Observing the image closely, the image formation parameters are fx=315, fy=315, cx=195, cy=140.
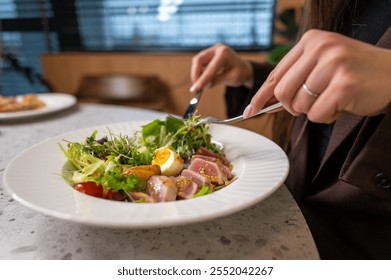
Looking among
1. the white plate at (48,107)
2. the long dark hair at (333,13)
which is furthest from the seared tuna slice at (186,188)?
the white plate at (48,107)

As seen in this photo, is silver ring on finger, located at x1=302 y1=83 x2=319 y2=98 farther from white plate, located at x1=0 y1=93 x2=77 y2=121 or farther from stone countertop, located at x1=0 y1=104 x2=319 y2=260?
white plate, located at x1=0 y1=93 x2=77 y2=121

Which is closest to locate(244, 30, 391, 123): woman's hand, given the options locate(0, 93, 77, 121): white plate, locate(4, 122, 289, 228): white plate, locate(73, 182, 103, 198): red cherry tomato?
locate(4, 122, 289, 228): white plate

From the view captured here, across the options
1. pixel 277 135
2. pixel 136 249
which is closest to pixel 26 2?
pixel 277 135

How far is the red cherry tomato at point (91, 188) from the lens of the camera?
0.61 m

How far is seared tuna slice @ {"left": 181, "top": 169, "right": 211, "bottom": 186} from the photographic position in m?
0.67

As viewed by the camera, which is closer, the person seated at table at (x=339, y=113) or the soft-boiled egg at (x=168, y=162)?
the person seated at table at (x=339, y=113)

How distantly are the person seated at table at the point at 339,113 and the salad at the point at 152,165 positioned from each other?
162 mm

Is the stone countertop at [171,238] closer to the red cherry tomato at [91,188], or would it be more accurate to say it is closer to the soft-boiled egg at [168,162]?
the red cherry tomato at [91,188]

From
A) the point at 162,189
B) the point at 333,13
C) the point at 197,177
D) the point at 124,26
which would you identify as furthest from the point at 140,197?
the point at 124,26

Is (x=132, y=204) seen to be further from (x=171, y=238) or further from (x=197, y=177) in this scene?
(x=197, y=177)

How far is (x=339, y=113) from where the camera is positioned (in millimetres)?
574

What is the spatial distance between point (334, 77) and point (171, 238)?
389mm

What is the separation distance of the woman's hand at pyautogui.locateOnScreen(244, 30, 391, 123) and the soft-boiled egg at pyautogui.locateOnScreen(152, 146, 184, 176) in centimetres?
29
